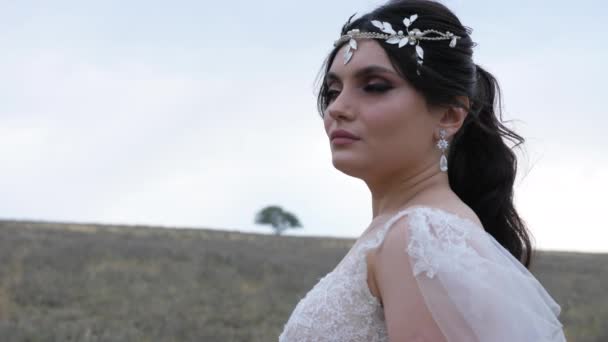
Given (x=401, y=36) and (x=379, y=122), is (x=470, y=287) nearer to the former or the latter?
(x=379, y=122)

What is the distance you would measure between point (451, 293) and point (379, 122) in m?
0.55

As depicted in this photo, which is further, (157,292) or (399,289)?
(157,292)

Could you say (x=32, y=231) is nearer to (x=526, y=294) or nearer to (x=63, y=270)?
(x=63, y=270)

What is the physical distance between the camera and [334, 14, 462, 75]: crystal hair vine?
2.12m

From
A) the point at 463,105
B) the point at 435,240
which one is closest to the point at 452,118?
the point at 463,105

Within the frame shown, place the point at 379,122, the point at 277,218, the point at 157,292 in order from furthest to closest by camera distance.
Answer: the point at 277,218
the point at 157,292
the point at 379,122

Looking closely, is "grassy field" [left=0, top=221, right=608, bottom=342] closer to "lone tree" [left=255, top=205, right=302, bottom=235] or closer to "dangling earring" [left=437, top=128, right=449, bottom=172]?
"dangling earring" [left=437, top=128, right=449, bottom=172]

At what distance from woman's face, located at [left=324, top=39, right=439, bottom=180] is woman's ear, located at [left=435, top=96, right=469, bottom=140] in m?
0.03

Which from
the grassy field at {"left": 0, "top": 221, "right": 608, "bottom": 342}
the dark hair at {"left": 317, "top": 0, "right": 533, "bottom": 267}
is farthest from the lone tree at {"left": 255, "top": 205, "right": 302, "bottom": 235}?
the dark hair at {"left": 317, "top": 0, "right": 533, "bottom": 267}

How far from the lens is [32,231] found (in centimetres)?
2453

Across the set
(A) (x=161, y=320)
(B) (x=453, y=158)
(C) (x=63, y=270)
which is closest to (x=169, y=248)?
(C) (x=63, y=270)

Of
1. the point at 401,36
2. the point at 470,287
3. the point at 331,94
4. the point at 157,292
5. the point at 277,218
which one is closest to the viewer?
the point at 470,287

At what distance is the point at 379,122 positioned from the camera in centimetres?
204

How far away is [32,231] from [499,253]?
24.6 m
